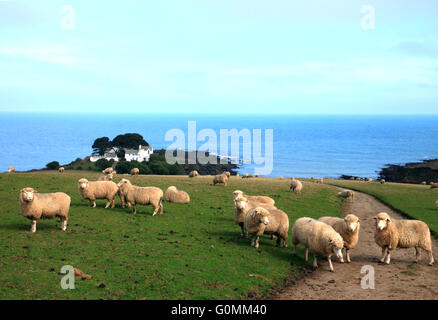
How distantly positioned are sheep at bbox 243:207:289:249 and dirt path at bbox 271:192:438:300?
1789 mm

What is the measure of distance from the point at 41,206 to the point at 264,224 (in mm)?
9735

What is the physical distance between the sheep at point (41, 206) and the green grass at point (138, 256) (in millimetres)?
724

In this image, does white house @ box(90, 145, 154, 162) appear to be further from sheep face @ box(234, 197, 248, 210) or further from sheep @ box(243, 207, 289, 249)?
sheep @ box(243, 207, 289, 249)

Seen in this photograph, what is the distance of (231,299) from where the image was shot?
460 inches

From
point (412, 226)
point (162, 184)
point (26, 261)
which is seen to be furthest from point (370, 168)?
point (26, 261)

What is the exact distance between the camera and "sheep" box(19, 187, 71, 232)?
1602 cm

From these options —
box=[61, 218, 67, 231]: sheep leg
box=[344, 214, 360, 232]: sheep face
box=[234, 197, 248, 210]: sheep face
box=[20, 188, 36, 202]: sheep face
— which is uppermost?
box=[20, 188, 36, 202]: sheep face

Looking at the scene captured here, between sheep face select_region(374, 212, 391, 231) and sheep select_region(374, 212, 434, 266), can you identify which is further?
sheep select_region(374, 212, 434, 266)

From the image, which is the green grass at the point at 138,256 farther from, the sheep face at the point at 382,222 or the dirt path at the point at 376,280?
the sheep face at the point at 382,222

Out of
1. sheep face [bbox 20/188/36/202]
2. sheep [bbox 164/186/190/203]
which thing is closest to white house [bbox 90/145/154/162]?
sheep [bbox 164/186/190/203]

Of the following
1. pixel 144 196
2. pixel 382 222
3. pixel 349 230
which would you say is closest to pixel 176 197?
pixel 144 196
